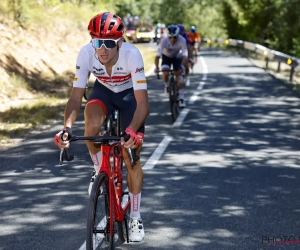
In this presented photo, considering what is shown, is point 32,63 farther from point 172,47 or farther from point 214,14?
point 214,14

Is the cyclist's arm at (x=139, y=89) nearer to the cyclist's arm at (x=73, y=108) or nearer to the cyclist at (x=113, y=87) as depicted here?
the cyclist at (x=113, y=87)

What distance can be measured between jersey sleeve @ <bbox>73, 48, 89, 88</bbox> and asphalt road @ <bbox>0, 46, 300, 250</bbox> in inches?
59.4

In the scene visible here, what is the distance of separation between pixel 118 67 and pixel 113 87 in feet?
1.19

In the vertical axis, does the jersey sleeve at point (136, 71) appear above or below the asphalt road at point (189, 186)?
above

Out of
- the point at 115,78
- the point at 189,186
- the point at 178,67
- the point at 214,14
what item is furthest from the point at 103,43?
the point at 214,14

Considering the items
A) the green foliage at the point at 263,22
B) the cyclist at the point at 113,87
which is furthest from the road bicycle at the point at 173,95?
the green foliage at the point at 263,22

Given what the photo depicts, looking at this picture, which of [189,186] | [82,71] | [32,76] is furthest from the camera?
[32,76]

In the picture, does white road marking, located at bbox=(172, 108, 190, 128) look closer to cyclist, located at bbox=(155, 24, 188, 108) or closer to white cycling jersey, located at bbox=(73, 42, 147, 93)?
cyclist, located at bbox=(155, 24, 188, 108)

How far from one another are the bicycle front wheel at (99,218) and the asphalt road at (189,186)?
2.17ft

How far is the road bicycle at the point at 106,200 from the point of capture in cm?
445

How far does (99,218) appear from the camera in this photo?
15.3 ft

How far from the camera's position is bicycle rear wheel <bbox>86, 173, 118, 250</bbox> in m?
4.41

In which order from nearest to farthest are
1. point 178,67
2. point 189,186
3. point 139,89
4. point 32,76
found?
point 139,89 → point 189,186 → point 178,67 → point 32,76

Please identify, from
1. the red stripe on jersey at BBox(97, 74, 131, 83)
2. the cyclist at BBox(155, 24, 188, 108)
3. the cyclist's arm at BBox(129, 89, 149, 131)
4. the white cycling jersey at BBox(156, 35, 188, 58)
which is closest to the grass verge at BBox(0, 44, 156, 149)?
the cyclist at BBox(155, 24, 188, 108)
